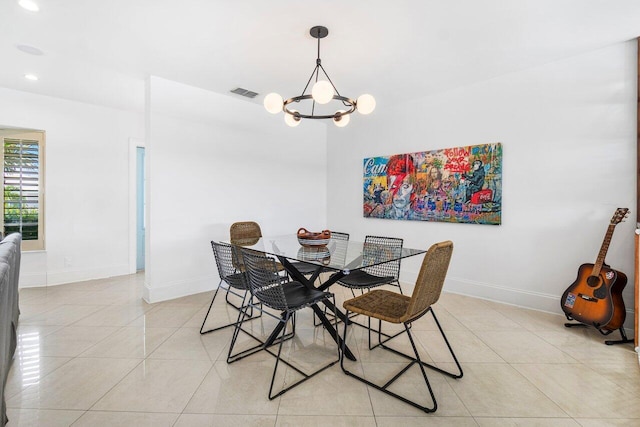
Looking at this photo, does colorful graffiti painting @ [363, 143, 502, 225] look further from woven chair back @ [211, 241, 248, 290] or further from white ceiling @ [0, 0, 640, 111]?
woven chair back @ [211, 241, 248, 290]

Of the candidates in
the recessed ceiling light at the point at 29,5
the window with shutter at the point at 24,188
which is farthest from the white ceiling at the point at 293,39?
the window with shutter at the point at 24,188

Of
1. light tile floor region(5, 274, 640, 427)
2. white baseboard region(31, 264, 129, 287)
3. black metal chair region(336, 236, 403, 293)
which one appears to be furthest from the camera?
white baseboard region(31, 264, 129, 287)

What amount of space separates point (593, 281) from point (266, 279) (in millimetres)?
2811

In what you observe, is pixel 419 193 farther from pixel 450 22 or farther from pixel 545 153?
pixel 450 22

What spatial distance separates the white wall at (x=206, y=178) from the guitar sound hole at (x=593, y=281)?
362 centimetres

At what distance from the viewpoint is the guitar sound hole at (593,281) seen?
2.62m

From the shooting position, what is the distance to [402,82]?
3.62 meters

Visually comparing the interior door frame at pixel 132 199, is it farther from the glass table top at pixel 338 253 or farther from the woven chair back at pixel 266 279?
the woven chair back at pixel 266 279

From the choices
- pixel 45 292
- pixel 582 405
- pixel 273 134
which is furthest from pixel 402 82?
pixel 45 292

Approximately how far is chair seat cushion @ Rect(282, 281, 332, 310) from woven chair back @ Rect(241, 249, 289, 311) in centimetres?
9

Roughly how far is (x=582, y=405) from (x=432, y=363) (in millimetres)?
844

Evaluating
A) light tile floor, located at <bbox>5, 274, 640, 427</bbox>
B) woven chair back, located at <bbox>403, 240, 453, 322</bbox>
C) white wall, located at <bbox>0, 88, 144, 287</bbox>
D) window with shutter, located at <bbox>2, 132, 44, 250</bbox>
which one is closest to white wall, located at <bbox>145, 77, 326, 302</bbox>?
light tile floor, located at <bbox>5, 274, 640, 427</bbox>

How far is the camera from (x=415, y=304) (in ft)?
5.85

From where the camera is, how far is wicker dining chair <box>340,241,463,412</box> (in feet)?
5.73
